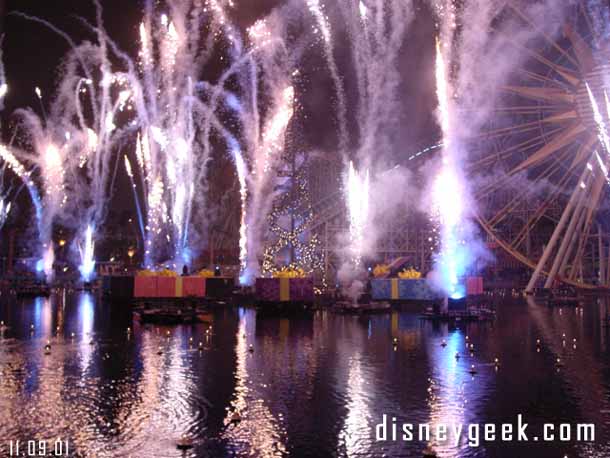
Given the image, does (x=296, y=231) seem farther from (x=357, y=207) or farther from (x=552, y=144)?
(x=552, y=144)

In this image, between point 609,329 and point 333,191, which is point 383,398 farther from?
point 333,191

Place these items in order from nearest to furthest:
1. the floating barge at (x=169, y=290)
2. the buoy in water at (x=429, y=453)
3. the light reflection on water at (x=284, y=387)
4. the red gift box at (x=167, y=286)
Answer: the buoy in water at (x=429, y=453)
the light reflection on water at (x=284, y=387)
the floating barge at (x=169, y=290)
the red gift box at (x=167, y=286)

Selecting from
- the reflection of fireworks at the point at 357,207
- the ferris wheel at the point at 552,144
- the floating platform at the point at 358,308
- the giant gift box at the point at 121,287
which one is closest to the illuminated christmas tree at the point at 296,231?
the reflection of fireworks at the point at 357,207

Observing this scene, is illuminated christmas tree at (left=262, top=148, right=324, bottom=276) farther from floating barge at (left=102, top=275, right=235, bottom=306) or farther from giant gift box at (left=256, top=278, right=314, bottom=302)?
giant gift box at (left=256, top=278, right=314, bottom=302)

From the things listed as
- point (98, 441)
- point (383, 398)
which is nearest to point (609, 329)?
point (383, 398)

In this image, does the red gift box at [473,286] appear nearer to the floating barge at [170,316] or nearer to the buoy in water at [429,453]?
the floating barge at [170,316]

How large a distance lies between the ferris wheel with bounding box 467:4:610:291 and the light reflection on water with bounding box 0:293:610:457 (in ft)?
80.3

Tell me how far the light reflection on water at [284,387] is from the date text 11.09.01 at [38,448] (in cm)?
22

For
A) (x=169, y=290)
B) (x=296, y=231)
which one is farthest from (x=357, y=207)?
(x=169, y=290)

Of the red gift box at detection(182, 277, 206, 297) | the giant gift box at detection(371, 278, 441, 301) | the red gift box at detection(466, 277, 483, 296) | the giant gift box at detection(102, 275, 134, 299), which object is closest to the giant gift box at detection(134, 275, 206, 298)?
the red gift box at detection(182, 277, 206, 297)

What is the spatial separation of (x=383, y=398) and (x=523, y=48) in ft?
136

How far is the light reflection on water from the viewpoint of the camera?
41.8 feet

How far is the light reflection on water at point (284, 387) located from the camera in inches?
501

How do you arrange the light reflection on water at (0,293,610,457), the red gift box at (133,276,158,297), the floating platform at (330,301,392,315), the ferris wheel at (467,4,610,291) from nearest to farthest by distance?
1. the light reflection on water at (0,293,610,457)
2. the floating platform at (330,301,392,315)
3. the red gift box at (133,276,158,297)
4. the ferris wheel at (467,4,610,291)
